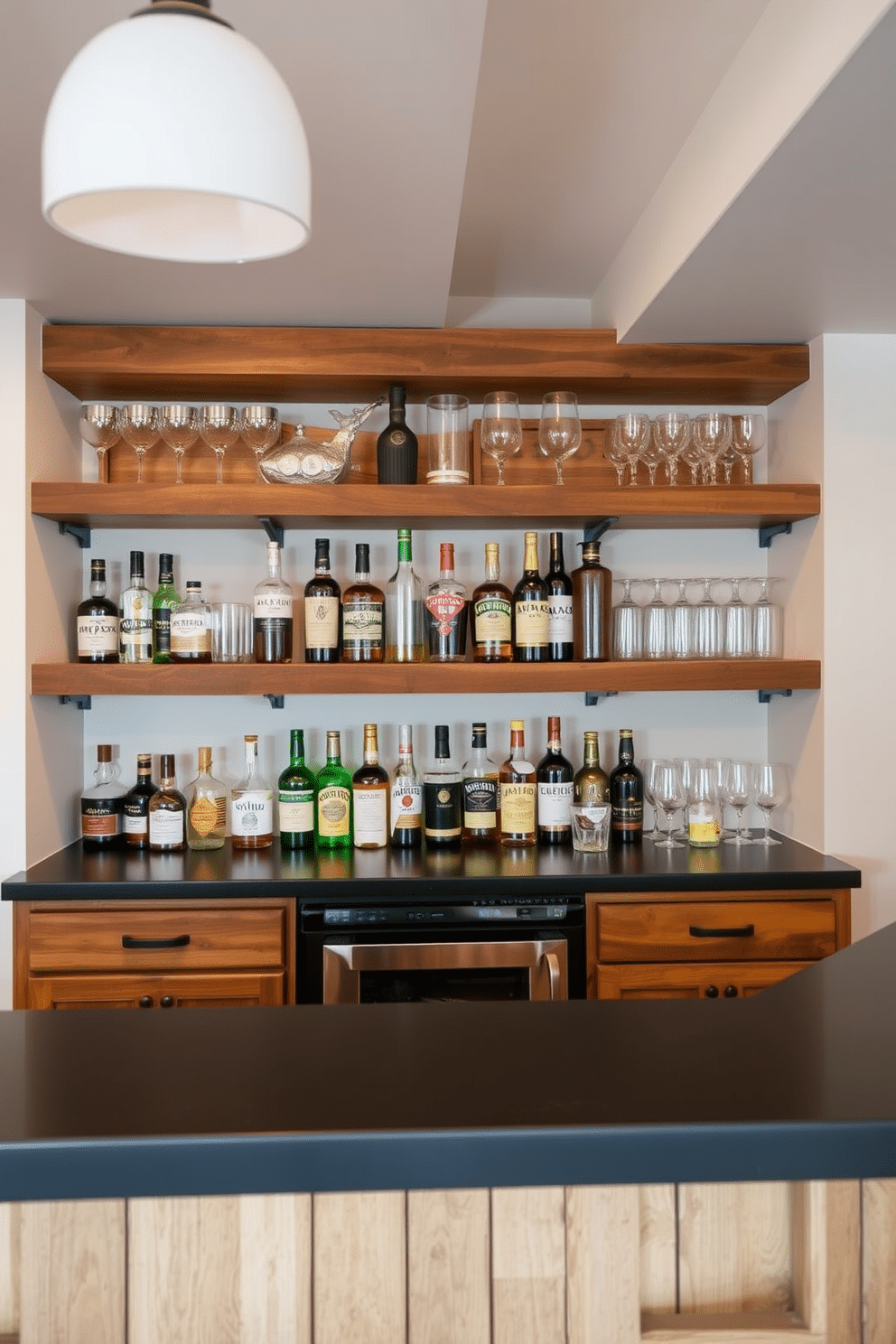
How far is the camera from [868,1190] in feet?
3.01

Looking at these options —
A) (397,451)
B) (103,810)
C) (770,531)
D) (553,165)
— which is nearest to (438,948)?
(103,810)

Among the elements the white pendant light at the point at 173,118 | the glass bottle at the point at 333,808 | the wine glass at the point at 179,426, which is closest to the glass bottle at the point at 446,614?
the glass bottle at the point at 333,808

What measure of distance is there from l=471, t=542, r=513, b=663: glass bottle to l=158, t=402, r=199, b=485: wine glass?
783 mm

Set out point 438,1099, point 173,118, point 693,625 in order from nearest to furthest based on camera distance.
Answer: point 173,118, point 438,1099, point 693,625

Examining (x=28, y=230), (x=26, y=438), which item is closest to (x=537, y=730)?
(x=26, y=438)

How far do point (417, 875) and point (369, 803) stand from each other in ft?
1.22

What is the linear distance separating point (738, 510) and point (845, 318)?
1.62 feet

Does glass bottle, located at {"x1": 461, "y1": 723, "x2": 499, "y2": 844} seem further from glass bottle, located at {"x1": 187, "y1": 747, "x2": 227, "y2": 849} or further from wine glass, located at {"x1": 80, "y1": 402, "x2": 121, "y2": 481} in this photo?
wine glass, located at {"x1": 80, "y1": 402, "x2": 121, "y2": 481}

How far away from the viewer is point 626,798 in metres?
2.76

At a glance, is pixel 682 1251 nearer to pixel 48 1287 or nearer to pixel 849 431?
pixel 48 1287

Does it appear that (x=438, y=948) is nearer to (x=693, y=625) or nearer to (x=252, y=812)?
(x=252, y=812)

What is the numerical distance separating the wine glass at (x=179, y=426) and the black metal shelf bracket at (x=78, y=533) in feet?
1.00

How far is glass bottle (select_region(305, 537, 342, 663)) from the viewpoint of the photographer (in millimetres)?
2670

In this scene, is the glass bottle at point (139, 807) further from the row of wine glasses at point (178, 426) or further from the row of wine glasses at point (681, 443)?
the row of wine glasses at point (681, 443)
